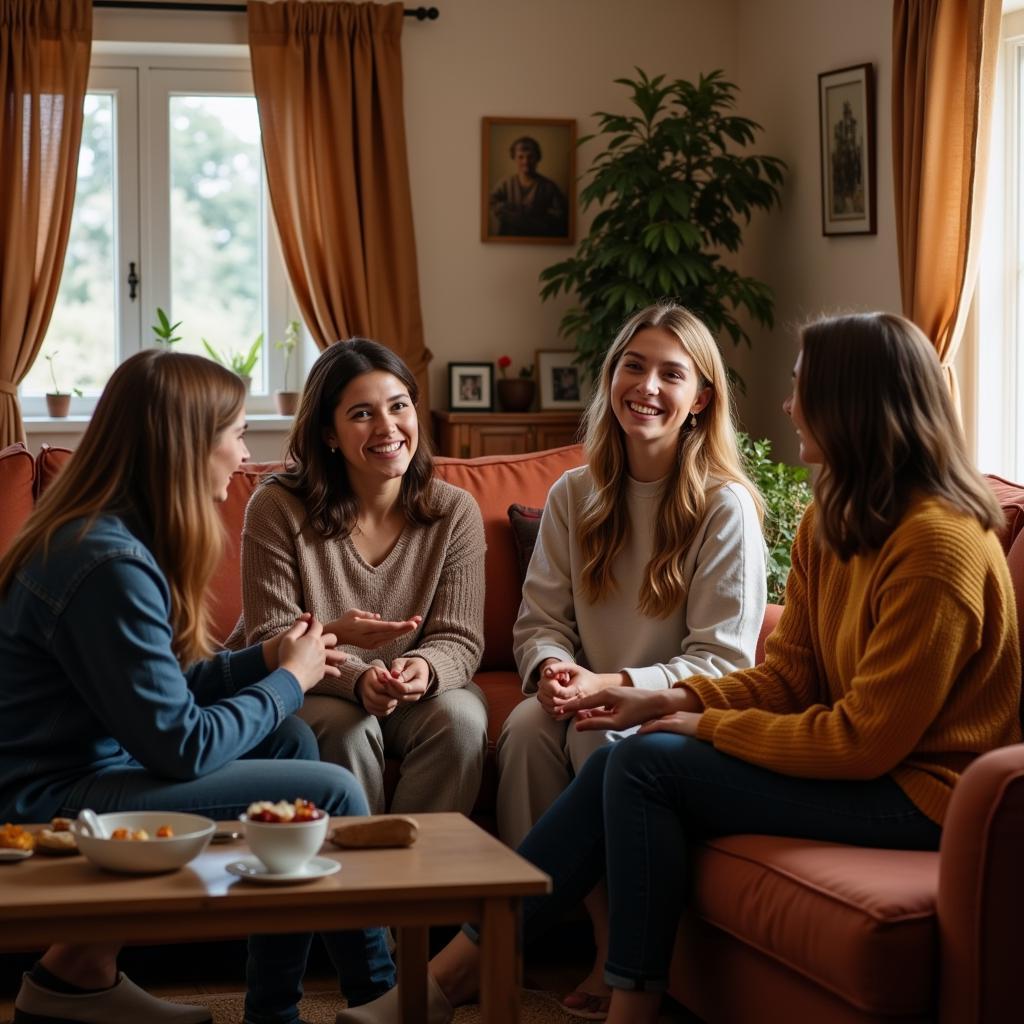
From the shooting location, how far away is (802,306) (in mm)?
5328

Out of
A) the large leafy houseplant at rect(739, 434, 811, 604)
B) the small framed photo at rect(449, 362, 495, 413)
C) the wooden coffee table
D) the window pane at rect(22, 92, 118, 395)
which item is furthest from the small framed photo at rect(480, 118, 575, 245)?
the wooden coffee table

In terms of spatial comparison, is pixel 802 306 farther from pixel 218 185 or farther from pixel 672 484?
pixel 672 484

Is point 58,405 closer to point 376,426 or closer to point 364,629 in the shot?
point 376,426

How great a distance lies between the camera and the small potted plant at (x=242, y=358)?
217 inches

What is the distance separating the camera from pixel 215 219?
18.6ft

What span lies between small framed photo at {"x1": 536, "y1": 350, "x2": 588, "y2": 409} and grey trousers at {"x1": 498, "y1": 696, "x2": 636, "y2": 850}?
325 centimetres

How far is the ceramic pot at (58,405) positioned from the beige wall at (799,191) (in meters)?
2.64

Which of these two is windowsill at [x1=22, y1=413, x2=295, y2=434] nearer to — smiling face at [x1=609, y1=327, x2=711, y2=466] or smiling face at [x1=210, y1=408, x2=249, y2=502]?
smiling face at [x1=609, y1=327, x2=711, y2=466]

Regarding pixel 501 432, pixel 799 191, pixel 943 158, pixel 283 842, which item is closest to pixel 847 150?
pixel 799 191

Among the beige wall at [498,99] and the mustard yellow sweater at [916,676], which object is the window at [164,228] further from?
the mustard yellow sweater at [916,676]

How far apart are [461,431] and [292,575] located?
2824mm

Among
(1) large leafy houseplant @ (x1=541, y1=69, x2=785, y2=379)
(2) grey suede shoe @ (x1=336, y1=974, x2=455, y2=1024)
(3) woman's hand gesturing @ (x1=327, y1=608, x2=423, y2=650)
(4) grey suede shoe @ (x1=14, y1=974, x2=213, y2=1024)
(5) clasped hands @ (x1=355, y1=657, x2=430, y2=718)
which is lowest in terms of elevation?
(4) grey suede shoe @ (x1=14, y1=974, x2=213, y2=1024)

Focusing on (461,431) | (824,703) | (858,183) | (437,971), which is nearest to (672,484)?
(824,703)

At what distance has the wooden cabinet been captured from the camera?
5469 mm
